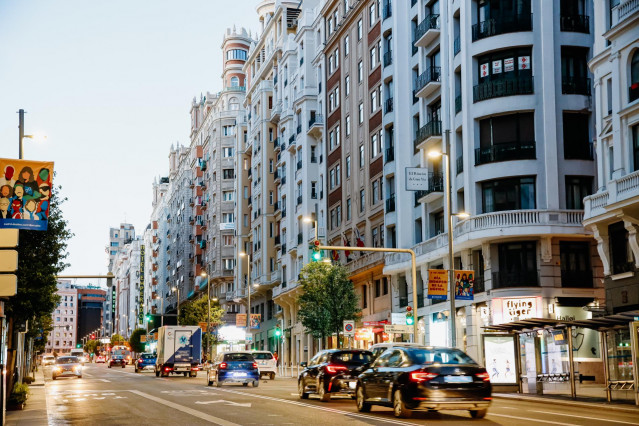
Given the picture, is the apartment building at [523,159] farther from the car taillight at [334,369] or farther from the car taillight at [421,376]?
the car taillight at [421,376]

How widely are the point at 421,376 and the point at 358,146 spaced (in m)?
41.9

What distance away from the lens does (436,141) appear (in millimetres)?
48094

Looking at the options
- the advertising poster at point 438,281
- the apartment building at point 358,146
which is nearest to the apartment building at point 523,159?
the advertising poster at point 438,281

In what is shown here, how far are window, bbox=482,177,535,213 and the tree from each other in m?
14.0

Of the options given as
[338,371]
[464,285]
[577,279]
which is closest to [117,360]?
[577,279]

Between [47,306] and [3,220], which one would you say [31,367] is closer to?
[47,306]

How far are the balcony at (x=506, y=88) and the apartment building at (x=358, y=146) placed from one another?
497 inches

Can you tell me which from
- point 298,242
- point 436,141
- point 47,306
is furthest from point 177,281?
point 47,306

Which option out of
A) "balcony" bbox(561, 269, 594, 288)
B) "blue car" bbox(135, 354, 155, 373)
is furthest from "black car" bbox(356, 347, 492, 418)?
"blue car" bbox(135, 354, 155, 373)

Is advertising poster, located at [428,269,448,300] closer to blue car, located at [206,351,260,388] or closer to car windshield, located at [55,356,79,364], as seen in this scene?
blue car, located at [206,351,260,388]

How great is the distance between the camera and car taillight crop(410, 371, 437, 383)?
1922cm

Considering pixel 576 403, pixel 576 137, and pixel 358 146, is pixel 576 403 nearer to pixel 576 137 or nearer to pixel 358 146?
pixel 576 137

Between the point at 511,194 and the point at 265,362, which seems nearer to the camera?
the point at 511,194

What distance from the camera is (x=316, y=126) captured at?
69.5 m
